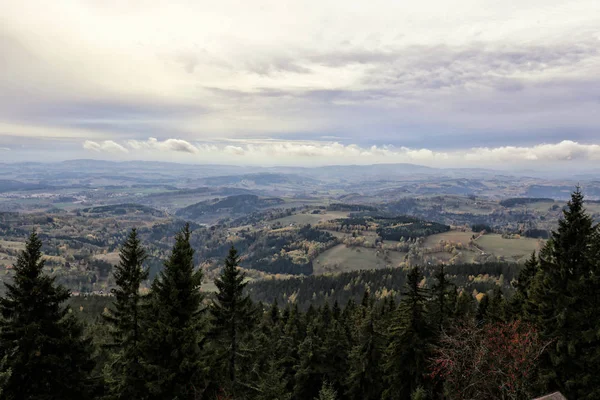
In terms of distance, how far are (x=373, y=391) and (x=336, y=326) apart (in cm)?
949

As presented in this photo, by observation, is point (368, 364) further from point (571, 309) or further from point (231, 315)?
point (571, 309)

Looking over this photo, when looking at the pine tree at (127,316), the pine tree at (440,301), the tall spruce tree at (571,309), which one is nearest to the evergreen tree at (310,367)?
the pine tree at (440,301)

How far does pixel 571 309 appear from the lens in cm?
2728

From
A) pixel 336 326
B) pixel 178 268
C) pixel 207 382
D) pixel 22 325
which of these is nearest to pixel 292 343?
pixel 336 326

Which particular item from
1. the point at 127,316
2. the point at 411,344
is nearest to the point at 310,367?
the point at 411,344

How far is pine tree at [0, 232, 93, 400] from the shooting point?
20.8 meters

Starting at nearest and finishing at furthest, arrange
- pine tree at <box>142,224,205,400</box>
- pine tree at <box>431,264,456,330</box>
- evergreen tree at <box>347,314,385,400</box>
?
pine tree at <box>142,224,205,400</box> → pine tree at <box>431,264,456,330</box> → evergreen tree at <box>347,314,385,400</box>

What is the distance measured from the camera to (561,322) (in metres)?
26.8

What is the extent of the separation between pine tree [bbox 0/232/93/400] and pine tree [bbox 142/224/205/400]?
521cm

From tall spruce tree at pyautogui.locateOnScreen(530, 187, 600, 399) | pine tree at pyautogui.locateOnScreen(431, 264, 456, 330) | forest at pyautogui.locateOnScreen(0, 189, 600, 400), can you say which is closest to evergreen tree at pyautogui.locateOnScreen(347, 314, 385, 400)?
forest at pyautogui.locateOnScreen(0, 189, 600, 400)

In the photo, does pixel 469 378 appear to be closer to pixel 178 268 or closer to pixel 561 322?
pixel 561 322

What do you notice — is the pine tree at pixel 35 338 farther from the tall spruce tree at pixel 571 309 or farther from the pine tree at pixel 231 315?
the tall spruce tree at pixel 571 309

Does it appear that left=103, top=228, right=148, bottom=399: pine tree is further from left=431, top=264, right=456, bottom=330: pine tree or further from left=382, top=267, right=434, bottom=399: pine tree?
left=431, top=264, right=456, bottom=330: pine tree

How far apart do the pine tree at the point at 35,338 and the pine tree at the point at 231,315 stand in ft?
33.1
